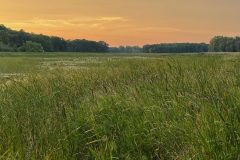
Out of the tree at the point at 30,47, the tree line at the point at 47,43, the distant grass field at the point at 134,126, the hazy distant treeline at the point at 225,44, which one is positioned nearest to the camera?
the distant grass field at the point at 134,126

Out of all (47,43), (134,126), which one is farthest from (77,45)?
(134,126)

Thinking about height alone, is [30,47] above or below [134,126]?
below

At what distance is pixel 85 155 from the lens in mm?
4824

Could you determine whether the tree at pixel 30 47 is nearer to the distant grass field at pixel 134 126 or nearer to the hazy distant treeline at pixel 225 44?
the hazy distant treeline at pixel 225 44

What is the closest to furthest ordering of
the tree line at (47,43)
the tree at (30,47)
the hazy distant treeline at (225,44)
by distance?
1. the hazy distant treeline at (225,44)
2. the tree at (30,47)
3. the tree line at (47,43)

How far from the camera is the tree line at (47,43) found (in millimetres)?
123750

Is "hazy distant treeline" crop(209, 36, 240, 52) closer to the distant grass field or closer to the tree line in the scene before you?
the tree line

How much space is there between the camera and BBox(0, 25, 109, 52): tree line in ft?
406

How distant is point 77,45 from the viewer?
458ft

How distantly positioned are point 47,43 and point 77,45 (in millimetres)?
11352

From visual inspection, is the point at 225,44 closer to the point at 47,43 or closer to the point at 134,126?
the point at 47,43

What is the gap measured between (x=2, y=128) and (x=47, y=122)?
65 centimetres

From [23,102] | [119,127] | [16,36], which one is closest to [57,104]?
[23,102]

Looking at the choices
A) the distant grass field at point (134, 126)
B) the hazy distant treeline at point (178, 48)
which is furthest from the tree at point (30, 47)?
the distant grass field at point (134, 126)
